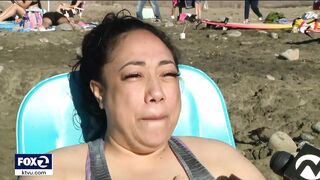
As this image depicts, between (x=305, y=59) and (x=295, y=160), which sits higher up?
(x=295, y=160)

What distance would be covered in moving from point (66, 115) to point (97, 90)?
403 millimetres

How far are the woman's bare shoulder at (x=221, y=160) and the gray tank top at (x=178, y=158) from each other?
0.05 meters

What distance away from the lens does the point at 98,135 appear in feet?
7.20

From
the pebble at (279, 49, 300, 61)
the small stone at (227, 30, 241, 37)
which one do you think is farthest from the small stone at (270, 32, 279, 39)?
the pebble at (279, 49, 300, 61)

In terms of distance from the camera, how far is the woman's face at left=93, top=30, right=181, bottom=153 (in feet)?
5.60

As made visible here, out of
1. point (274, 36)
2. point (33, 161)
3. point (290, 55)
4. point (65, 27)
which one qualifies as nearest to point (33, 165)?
point (33, 161)

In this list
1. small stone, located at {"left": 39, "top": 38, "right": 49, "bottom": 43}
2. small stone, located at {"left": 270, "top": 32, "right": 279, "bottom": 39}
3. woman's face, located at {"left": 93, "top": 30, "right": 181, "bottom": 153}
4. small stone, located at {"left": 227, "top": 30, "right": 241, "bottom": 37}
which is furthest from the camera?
small stone, located at {"left": 227, "top": 30, "right": 241, "bottom": 37}

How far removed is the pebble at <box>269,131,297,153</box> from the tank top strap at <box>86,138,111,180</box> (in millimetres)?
1855

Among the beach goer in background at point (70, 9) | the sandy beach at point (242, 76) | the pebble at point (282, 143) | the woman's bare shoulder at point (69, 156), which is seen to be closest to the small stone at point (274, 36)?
the sandy beach at point (242, 76)

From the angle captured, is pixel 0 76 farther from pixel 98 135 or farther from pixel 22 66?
pixel 98 135

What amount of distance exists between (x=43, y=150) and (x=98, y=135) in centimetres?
22

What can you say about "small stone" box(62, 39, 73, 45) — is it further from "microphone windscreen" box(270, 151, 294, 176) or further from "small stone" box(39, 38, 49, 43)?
"microphone windscreen" box(270, 151, 294, 176)

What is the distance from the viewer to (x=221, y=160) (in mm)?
1913

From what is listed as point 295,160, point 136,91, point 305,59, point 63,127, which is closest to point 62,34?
point 305,59
